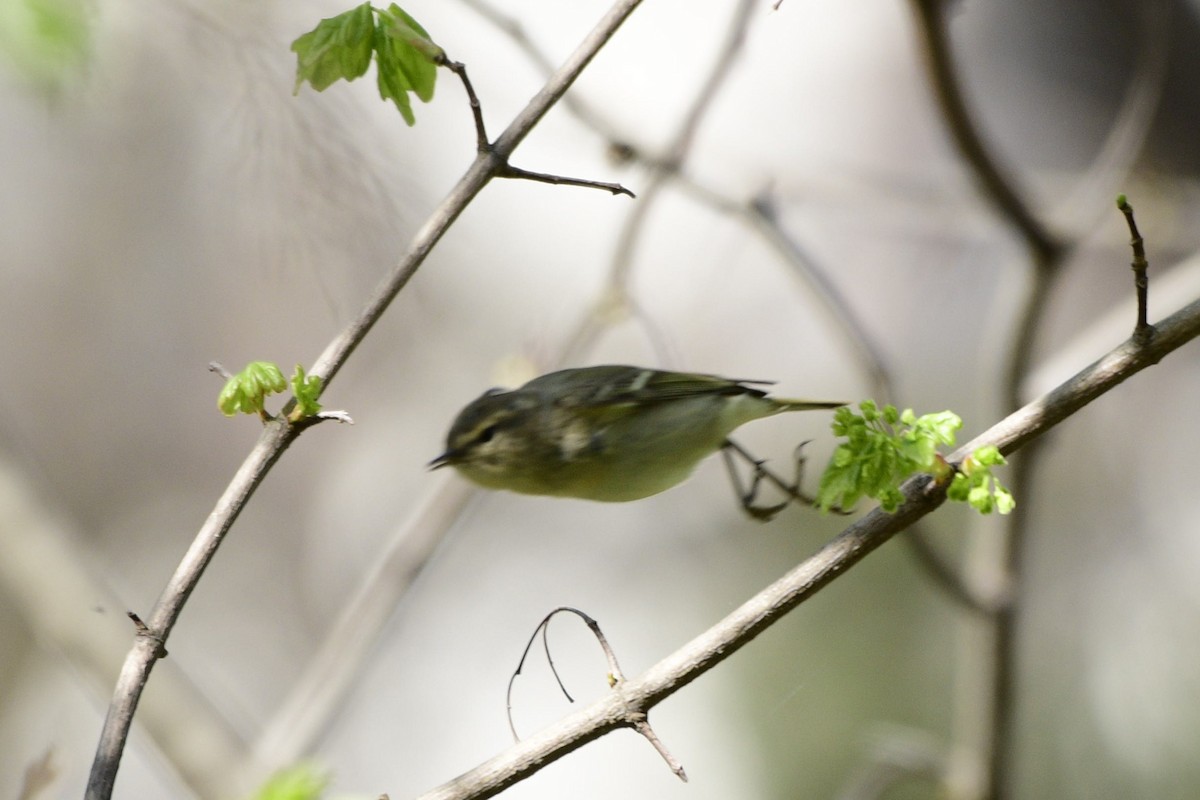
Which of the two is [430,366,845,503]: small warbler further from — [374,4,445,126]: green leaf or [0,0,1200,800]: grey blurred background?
[0,0,1200,800]: grey blurred background

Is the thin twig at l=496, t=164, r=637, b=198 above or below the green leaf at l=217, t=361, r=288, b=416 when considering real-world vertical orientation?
above

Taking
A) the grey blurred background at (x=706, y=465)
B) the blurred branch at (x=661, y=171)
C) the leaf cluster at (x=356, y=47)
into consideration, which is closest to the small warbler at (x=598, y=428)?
the blurred branch at (x=661, y=171)

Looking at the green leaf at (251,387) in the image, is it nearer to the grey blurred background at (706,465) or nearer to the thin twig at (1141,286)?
the thin twig at (1141,286)

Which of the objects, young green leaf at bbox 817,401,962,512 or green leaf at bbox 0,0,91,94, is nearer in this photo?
young green leaf at bbox 817,401,962,512

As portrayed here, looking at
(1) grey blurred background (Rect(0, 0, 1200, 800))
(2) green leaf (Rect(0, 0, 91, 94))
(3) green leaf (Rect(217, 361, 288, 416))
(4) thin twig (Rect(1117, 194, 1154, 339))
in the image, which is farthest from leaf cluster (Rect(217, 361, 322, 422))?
(1) grey blurred background (Rect(0, 0, 1200, 800))

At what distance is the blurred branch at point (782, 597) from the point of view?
44.0 inches

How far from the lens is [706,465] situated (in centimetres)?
366

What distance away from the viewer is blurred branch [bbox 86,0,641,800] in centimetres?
106

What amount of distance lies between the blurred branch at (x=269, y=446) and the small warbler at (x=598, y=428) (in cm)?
69

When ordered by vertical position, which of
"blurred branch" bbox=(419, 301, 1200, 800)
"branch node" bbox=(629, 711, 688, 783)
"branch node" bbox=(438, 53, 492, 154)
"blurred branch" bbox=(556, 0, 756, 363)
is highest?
"blurred branch" bbox=(556, 0, 756, 363)

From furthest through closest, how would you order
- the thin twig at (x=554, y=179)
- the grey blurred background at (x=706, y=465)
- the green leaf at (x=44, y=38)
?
the grey blurred background at (x=706, y=465) → the green leaf at (x=44, y=38) → the thin twig at (x=554, y=179)

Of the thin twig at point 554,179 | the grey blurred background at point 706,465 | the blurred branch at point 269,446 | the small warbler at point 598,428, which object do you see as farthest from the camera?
the grey blurred background at point 706,465

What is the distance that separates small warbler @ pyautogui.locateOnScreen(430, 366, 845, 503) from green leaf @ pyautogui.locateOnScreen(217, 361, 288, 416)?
72 cm

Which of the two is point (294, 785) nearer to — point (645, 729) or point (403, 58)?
point (645, 729)
